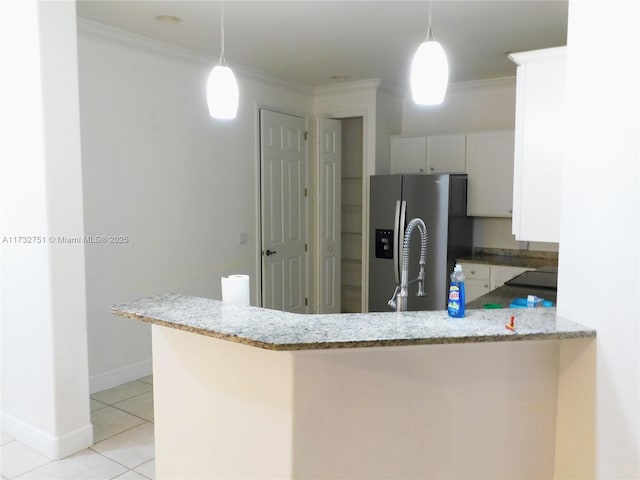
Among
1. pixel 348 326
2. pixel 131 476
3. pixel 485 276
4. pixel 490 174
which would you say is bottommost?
pixel 131 476

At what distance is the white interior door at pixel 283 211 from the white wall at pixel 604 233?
345 centimetres

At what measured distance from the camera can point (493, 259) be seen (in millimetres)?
4758

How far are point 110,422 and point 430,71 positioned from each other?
2.78 meters

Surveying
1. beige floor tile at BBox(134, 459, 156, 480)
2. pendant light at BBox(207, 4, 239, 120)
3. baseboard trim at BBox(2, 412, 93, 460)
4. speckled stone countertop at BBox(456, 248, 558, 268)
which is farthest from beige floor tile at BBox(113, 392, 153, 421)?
speckled stone countertop at BBox(456, 248, 558, 268)

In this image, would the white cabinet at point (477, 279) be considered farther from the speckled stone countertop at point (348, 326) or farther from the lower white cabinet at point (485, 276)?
the speckled stone countertop at point (348, 326)

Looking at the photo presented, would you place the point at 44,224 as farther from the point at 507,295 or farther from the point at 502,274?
the point at 502,274

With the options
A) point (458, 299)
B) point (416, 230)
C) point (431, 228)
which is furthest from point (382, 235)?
point (458, 299)

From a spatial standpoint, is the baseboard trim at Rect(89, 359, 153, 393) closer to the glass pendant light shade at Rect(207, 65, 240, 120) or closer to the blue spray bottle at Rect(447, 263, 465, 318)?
the glass pendant light shade at Rect(207, 65, 240, 120)

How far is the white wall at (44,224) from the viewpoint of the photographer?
8.41 ft

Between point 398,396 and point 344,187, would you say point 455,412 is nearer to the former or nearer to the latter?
point 398,396

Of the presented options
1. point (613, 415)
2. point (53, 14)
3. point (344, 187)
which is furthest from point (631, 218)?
point (344, 187)

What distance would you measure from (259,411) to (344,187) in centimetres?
471

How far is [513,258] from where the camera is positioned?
4836 millimetres

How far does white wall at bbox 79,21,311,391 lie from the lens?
11.5 feet
